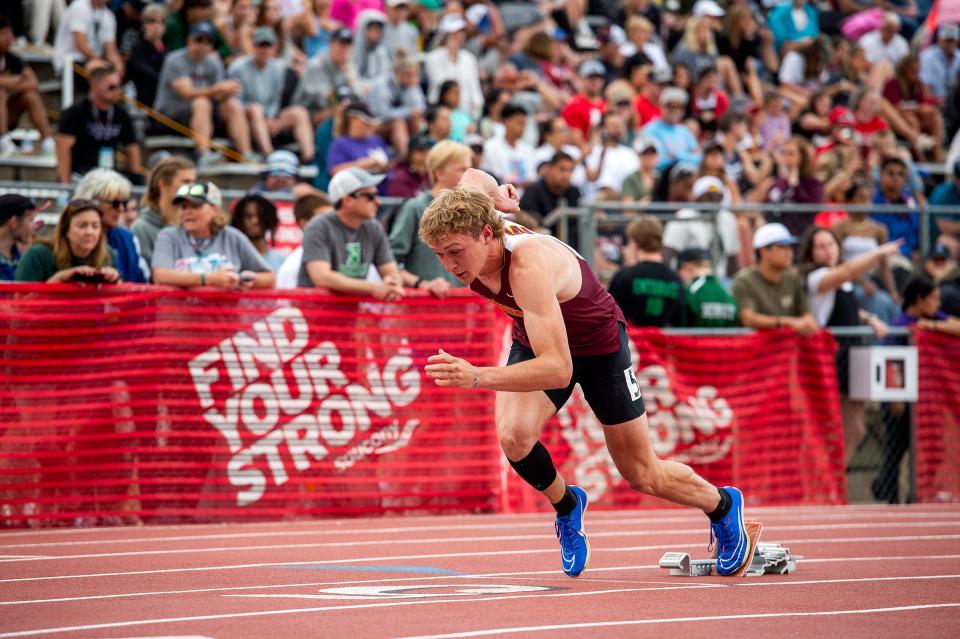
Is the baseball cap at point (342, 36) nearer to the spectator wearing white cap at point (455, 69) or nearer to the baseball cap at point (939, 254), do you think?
the spectator wearing white cap at point (455, 69)

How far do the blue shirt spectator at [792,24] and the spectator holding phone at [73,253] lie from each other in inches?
595

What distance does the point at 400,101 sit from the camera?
682 inches

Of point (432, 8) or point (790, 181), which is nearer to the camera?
point (790, 181)

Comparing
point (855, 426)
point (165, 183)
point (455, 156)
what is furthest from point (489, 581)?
point (855, 426)

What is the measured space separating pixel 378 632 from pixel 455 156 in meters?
6.33

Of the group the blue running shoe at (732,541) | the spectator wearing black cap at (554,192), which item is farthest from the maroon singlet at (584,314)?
the spectator wearing black cap at (554,192)

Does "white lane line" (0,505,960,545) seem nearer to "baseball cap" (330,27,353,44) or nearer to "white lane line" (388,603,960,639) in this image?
"white lane line" (388,603,960,639)

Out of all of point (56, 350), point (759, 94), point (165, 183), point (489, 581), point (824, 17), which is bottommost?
point (489, 581)

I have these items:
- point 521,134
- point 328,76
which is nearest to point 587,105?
point 521,134

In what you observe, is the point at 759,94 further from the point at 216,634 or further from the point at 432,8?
the point at 216,634

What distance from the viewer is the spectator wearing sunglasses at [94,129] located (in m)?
13.7

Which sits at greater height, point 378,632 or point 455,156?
point 455,156

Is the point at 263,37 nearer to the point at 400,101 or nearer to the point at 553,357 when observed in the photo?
the point at 400,101

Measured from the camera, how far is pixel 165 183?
11.6m
